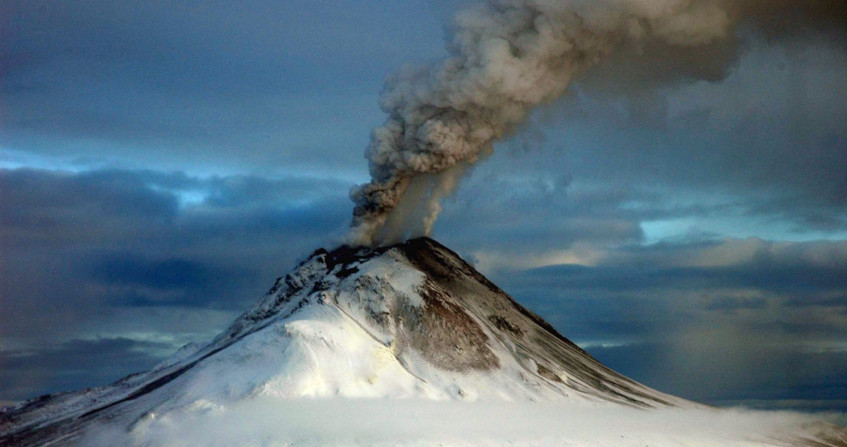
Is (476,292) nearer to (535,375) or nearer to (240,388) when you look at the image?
(535,375)

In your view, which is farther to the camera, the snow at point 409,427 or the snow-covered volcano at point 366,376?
the snow-covered volcano at point 366,376

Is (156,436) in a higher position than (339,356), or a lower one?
lower

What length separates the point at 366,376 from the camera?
263 feet

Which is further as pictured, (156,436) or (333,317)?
(333,317)

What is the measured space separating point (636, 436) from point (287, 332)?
32283 mm

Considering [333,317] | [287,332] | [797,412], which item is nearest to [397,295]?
[333,317]

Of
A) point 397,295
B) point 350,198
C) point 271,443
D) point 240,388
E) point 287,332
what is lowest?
point 271,443

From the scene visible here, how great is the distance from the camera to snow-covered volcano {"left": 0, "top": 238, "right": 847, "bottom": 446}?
72500mm

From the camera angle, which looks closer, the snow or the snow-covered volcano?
the snow

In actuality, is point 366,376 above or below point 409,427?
above

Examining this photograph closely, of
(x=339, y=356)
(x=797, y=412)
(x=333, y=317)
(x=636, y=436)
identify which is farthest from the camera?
(x=797, y=412)

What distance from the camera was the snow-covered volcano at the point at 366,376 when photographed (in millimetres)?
72500

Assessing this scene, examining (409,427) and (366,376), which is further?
(366,376)

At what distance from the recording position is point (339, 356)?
8125 centimetres
